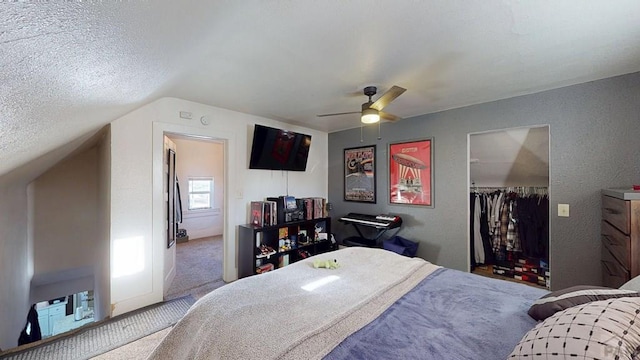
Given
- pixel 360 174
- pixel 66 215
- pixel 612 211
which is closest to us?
pixel 612 211

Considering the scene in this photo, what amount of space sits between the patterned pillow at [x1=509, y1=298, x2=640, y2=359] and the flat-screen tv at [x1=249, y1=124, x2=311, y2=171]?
3.16 m

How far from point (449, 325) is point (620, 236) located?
184 cm

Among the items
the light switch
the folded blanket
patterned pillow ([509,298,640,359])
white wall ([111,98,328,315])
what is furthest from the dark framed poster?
patterned pillow ([509,298,640,359])

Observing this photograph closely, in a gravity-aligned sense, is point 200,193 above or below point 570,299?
above

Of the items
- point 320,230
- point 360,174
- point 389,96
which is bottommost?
point 320,230

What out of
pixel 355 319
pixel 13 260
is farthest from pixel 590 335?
pixel 13 260

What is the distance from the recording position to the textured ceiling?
2.72 feet

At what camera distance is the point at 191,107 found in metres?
2.89

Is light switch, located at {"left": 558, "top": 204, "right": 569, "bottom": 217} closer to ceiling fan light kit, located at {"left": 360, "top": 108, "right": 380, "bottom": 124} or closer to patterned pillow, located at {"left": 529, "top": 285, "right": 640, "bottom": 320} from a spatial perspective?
patterned pillow, located at {"left": 529, "top": 285, "right": 640, "bottom": 320}

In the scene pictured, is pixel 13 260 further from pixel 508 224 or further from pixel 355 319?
pixel 508 224

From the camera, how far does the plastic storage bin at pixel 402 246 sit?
3250mm

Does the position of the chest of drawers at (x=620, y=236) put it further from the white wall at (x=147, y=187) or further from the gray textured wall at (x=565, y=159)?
the white wall at (x=147, y=187)

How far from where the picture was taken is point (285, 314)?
114 cm

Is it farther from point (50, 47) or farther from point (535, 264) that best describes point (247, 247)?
point (535, 264)
